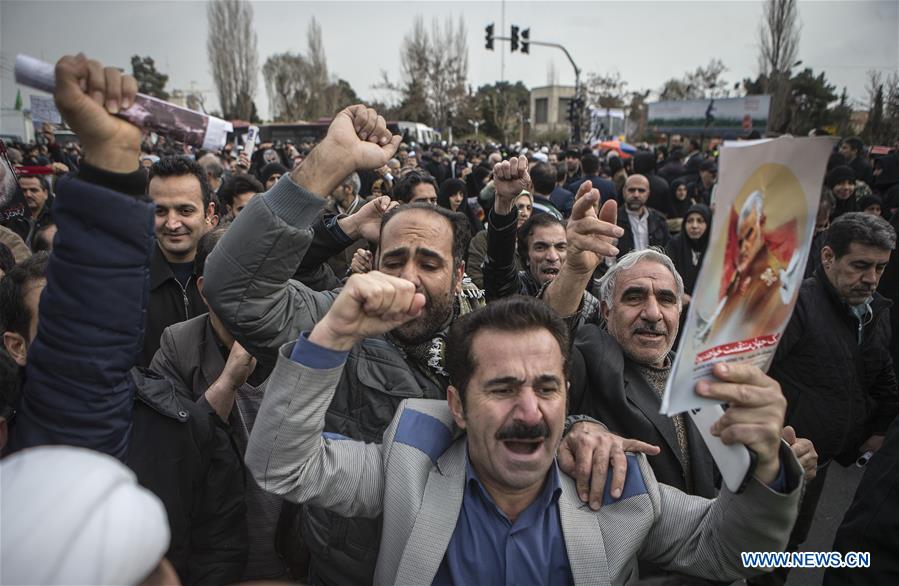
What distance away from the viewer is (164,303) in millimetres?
2795

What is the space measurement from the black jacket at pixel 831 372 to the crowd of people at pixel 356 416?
0.91 meters

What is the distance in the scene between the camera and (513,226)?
8.95 feet

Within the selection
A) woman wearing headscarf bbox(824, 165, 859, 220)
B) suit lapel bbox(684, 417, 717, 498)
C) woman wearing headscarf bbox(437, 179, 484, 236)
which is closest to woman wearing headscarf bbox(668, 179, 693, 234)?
woman wearing headscarf bbox(824, 165, 859, 220)

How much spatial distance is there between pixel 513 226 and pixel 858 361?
2.04m

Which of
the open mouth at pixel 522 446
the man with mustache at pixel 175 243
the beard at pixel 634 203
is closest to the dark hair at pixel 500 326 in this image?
the open mouth at pixel 522 446

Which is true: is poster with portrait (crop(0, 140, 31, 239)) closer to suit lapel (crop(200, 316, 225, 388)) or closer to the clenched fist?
suit lapel (crop(200, 316, 225, 388))

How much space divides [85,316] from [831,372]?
10.9 feet

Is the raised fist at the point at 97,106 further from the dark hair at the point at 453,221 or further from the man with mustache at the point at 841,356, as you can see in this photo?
the man with mustache at the point at 841,356

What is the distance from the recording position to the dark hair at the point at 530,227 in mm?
3917

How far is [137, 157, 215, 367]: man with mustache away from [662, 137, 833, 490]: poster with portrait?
97.8 inches

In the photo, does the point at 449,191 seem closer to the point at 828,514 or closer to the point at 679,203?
the point at 679,203

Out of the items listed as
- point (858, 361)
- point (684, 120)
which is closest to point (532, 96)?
point (684, 120)

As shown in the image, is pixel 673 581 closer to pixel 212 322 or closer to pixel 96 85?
pixel 96 85

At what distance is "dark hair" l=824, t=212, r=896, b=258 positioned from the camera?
3.03 meters
